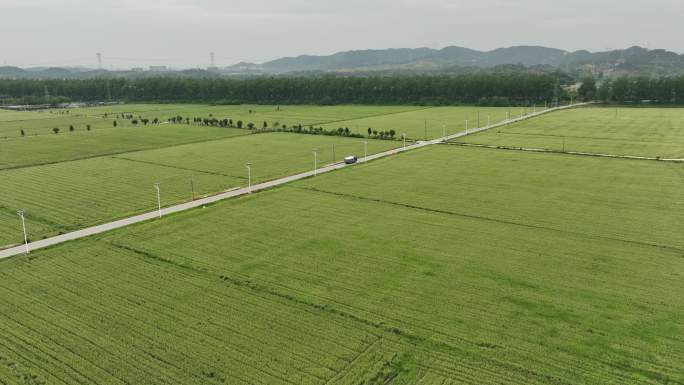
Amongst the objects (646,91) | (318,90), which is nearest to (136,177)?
(318,90)

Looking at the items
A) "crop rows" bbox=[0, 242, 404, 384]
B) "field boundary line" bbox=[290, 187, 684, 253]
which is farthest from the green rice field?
"field boundary line" bbox=[290, 187, 684, 253]

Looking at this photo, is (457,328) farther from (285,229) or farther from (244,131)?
(244,131)

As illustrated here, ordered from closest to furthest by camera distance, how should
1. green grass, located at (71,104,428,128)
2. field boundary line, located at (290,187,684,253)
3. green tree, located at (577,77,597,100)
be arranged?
field boundary line, located at (290,187,684,253), green grass, located at (71,104,428,128), green tree, located at (577,77,597,100)

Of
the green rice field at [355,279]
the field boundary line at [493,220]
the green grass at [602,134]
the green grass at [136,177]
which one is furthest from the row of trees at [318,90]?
the field boundary line at [493,220]

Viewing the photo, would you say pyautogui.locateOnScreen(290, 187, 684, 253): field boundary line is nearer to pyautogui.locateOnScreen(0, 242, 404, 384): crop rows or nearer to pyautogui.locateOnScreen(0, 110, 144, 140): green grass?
pyautogui.locateOnScreen(0, 242, 404, 384): crop rows

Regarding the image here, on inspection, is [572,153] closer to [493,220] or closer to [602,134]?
[602,134]

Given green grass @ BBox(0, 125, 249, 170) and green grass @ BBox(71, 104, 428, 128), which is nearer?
green grass @ BBox(0, 125, 249, 170)
